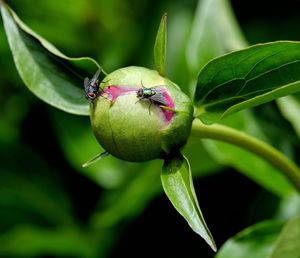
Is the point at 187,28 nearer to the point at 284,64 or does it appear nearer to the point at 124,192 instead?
the point at 124,192

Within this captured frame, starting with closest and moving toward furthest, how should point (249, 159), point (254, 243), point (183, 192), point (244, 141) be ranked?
point (183, 192) < point (244, 141) < point (254, 243) < point (249, 159)

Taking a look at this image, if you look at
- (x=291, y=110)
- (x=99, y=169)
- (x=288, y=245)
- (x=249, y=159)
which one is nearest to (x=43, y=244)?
(x=99, y=169)

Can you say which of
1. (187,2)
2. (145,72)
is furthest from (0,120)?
(145,72)

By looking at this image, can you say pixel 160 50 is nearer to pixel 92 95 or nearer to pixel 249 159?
pixel 92 95

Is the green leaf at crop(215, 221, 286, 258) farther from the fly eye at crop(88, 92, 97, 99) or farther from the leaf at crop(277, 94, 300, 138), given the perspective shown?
the fly eye at crop(88, 92, 97, 99)

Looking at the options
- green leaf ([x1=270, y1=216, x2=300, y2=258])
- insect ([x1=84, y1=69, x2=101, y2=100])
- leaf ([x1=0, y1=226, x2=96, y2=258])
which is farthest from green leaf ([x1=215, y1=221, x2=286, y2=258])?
leaf ([x1=0, y1=226, x2=96, y2=258])

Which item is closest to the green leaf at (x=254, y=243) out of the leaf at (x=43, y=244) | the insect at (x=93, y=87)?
the insect at (x=93, y=87)
